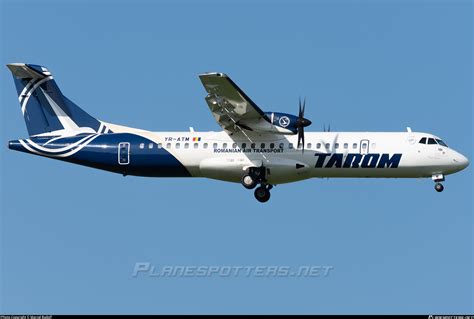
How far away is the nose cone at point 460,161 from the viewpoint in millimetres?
29586

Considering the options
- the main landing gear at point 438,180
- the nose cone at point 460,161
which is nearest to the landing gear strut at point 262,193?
the main landing gear at point 438,180

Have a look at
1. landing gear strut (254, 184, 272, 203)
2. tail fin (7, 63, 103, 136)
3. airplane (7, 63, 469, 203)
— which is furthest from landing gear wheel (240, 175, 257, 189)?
tail fin (7, 63, 103, 136)

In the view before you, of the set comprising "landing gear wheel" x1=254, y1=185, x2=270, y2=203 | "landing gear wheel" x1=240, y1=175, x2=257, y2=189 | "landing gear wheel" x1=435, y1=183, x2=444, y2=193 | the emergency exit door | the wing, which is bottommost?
"landing gear wheel" x1=254, y1=185, x2=270, y2=203

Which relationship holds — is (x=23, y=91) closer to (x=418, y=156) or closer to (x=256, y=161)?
(x=256, y=161)

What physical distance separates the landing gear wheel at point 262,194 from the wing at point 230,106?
2393 mm

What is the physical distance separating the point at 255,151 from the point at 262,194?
5.52 feet

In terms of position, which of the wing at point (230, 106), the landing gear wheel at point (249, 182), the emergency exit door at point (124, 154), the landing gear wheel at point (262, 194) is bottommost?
the landing gear wheel at point (262, 194)

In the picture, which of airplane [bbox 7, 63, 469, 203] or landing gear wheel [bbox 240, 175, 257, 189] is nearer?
airplane [bbox 7, 63, 469, 203]

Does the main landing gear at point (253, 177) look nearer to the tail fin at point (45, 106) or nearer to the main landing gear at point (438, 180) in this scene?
the main landing gear at point (438, 180)

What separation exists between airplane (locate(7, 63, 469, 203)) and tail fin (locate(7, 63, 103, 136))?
682 mm

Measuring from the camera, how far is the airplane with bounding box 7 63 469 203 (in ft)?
96.3

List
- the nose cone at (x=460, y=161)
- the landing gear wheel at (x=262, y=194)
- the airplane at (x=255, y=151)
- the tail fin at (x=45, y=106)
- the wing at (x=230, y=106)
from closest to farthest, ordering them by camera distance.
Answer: the wing at (x=230, y=106)
the airplane at (x=255, y=151)
the nose cone at (x=460, y=161)
the landing gear wheel at (x=262, y=194)
the tail fin at (x=45, y=106)

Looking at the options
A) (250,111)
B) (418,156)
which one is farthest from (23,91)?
(418,156)

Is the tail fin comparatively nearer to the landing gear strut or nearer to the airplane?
the airplane
